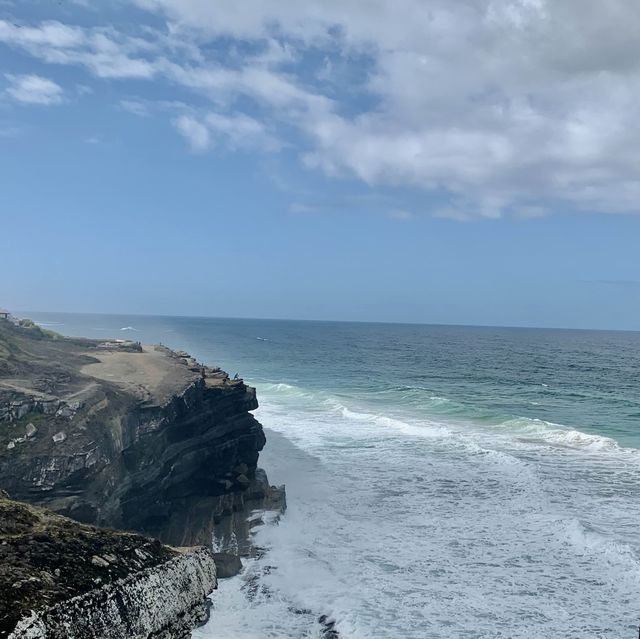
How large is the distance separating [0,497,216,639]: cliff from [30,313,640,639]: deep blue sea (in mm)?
12209

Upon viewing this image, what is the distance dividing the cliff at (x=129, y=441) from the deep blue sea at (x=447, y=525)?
3.01 m

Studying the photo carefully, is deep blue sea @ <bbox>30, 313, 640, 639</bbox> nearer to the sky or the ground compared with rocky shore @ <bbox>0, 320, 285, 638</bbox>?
nearer to the ground

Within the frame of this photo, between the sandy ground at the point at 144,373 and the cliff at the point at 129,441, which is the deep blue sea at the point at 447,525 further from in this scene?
the sandy ground at the point at 144,373

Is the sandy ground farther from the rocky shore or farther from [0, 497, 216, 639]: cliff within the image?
[0, 497, 216, 639]: cliff

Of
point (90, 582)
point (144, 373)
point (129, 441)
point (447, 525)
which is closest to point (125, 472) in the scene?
point (129, 441)

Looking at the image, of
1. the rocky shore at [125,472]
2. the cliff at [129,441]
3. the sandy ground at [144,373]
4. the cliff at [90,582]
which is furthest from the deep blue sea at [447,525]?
the cliff at [90,582]

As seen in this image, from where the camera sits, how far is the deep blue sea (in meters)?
16.4

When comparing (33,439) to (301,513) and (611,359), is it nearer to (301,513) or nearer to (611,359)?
(301,513)

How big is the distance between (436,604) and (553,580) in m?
4.20

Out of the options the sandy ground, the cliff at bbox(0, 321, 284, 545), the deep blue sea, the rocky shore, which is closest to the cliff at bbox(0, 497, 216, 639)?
the rocky shore

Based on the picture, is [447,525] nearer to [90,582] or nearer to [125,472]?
[125,472]

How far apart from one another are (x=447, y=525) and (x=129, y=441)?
487 inches

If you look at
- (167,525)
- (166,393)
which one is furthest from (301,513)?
(166,393)

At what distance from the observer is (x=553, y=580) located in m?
18.4
